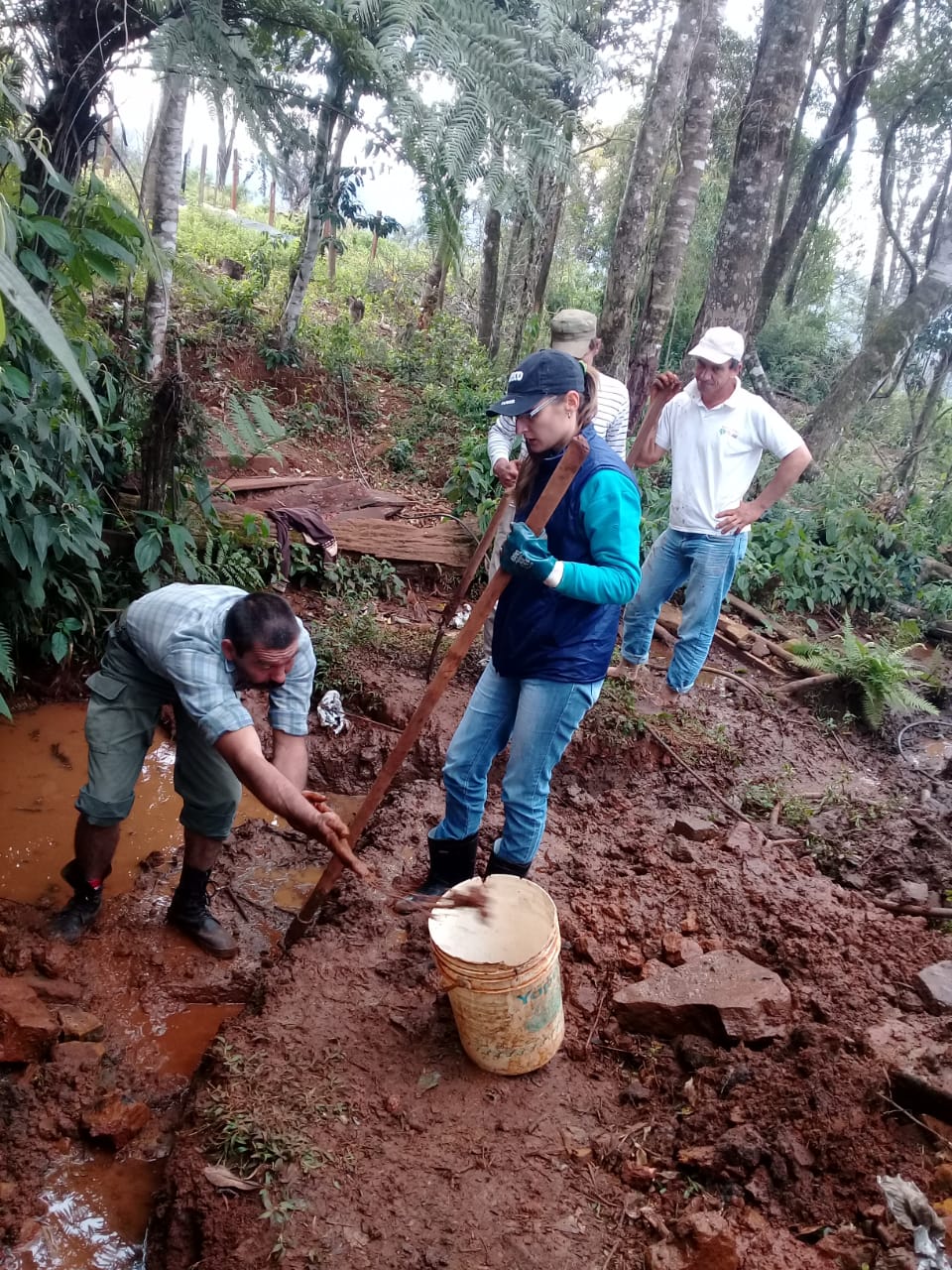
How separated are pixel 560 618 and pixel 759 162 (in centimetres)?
570

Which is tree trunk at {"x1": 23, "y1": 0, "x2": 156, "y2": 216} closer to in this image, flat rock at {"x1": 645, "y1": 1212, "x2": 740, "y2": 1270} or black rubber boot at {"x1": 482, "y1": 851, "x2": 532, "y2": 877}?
black rubber boot at {"x1": 482, "y1": 851, "x2": 532, "y2": 877}

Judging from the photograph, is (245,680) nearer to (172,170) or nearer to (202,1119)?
(202,1119)

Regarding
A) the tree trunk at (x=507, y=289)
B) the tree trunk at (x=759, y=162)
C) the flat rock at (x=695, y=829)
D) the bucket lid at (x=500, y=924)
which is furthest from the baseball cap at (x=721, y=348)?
the tree trunk at (x=507, y=289)

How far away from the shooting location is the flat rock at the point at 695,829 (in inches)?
156

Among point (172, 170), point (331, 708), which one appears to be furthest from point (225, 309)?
point (331, 708)

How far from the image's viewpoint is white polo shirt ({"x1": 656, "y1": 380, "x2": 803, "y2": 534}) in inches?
167

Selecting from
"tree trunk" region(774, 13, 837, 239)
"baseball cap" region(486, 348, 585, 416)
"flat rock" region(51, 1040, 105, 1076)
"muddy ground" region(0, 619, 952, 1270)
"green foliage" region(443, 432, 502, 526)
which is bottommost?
Result: "flat rock" region(51, 1040, 105, 1076)

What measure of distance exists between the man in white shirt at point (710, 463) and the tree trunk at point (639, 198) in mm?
4200

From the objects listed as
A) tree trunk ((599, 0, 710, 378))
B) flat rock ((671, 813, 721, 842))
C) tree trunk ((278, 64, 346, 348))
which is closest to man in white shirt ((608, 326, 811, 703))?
flat rock ((671, 813, 721, 842))

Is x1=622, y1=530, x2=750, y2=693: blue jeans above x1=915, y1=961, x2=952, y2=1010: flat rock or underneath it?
above

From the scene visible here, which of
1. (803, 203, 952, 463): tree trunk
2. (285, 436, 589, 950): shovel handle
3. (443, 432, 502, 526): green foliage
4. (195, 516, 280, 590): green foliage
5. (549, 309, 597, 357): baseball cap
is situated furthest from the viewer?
(803, 203, 952, 463): tree trunk

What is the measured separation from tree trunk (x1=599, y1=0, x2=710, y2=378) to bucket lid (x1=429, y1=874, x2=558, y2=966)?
674cm

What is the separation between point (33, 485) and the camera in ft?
12.0

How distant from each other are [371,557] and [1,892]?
3382 millimetres
